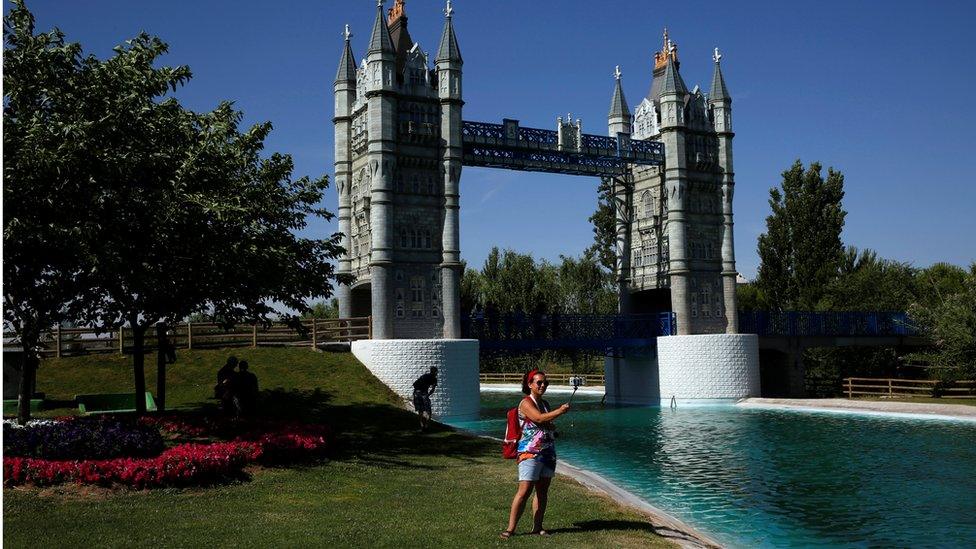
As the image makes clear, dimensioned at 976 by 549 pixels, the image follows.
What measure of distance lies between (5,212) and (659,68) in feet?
138

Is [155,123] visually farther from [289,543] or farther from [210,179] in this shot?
[289,543]

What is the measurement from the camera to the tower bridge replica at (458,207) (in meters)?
38.7

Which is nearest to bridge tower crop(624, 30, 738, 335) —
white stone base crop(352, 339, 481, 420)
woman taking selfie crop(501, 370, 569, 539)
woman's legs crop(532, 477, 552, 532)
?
white stone base crop(352, 339, 481, 420)

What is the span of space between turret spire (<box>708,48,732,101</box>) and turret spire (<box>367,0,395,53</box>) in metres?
22.0

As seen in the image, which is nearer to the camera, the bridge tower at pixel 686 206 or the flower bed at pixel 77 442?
the flower bed at pixel 77 442

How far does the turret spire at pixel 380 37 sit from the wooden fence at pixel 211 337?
505 inches

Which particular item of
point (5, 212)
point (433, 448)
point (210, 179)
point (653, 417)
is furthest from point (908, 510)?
point (653, 417)

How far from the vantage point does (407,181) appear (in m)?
40.0

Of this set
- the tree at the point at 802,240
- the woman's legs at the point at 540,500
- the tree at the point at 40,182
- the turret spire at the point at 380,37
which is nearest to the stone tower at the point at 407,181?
the turret spire at the point at 380,37

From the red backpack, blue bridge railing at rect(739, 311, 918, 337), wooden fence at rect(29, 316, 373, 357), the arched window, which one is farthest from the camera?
blue bridge railing at rect(739, 311, 918, 337)

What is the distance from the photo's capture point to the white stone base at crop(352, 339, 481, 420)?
36.7 m

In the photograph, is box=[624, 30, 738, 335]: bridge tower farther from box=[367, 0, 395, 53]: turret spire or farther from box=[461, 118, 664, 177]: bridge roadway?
box=[367, 0, 395, 53]: turret spire

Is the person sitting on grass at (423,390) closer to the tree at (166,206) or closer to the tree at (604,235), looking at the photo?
the tree at (166,206)

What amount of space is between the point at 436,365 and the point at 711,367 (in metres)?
17.1
